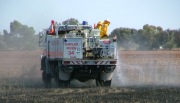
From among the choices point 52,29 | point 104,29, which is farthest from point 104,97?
point 52,29

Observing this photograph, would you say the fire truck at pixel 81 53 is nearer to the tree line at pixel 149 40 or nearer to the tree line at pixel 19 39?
the tree line at pixel 149 40

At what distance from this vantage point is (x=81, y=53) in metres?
23.3

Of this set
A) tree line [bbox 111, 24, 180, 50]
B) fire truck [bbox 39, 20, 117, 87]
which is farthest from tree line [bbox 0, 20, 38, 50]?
fire truck [bbox 39, 20, 117, 87]

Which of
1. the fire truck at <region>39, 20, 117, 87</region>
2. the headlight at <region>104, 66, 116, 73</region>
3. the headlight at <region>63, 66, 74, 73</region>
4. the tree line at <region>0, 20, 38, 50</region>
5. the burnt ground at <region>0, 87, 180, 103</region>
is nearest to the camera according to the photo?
the burnt ground at <region>0, 87, 180, 103</region>

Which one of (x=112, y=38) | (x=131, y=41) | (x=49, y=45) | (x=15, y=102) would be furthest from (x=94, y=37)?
(x=131, y=41)

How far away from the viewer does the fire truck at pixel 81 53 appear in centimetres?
2333

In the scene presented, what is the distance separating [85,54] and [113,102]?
774cm

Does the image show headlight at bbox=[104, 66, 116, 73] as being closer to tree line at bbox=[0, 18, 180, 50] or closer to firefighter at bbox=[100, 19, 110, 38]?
firefighter at bbox=[100, 19, 110, 38]

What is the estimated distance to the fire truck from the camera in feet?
76.5

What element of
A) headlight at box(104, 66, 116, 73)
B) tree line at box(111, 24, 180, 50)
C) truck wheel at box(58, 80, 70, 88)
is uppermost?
tree line at box(111, 24, 180, 50)

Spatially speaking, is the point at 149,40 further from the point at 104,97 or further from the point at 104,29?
the point at 104,97

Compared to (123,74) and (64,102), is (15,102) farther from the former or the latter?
(123,74)

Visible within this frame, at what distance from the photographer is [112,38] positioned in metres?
23.9

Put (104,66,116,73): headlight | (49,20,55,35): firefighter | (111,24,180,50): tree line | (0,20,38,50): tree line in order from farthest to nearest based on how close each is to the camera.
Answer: (0,20,38,50): tree line → (111,24,180,50): tree line → (49,20,55,35): firefighter → (104,66,116,73): headlight
